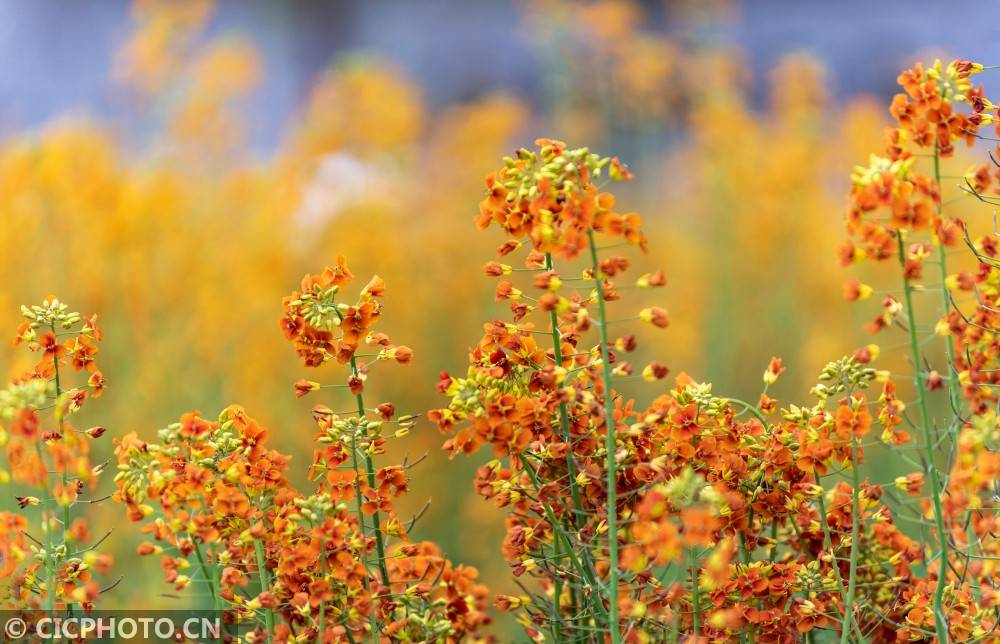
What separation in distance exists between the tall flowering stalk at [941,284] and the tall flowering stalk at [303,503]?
474 mm

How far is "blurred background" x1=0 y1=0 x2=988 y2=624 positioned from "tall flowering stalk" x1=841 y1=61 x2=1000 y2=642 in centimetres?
140

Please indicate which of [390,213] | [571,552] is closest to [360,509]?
[571,552]

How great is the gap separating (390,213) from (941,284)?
8.47 feet

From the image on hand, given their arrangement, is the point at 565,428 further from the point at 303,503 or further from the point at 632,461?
the point at 303,503

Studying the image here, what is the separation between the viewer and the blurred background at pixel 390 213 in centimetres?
303

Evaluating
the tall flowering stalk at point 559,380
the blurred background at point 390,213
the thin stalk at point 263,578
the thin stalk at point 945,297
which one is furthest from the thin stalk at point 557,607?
the blurred background at point 390,213

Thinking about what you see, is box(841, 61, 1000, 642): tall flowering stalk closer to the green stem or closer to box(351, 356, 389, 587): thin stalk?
the green stem

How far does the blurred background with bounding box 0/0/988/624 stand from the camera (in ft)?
9.95

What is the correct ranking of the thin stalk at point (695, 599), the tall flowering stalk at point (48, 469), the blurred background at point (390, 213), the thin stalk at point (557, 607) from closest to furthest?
the tall flowering stalk at point (48, 469)
the thin stalk at point (695, 599)
the thin stalk at point (557, 607)
the blurred background at point (390, 213)

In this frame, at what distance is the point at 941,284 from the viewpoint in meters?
1.12

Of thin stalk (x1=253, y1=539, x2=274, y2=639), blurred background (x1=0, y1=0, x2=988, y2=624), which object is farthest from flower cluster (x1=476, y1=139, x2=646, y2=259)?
blurred background (x1=0, y1=0, x2=988, y2=624)

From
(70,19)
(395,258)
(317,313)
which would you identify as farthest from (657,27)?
(317,313)

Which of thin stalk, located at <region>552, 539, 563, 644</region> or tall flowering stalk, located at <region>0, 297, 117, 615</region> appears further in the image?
thin stalk, located at <region>552, 539, 563, 644</region>

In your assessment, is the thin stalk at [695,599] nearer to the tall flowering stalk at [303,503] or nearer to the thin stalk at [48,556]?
the tall flowering stalk at [303,503]
